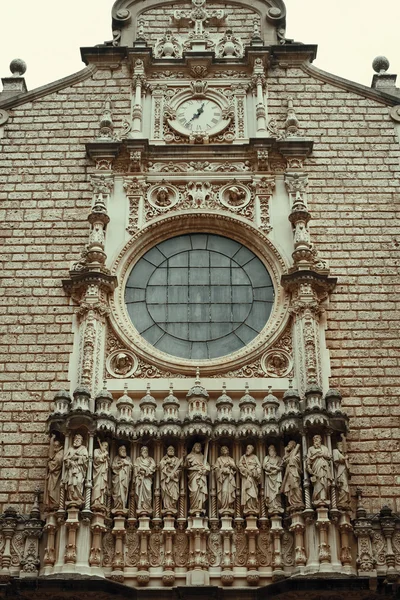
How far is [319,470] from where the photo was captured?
41.5 feet

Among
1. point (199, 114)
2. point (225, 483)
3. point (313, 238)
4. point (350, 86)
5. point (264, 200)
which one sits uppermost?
point (350, 86)

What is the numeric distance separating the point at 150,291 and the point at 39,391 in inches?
101

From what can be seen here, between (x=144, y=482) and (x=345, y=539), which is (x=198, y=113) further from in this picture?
(x=345, y=539)

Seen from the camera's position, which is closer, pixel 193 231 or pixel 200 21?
pixel 193 231

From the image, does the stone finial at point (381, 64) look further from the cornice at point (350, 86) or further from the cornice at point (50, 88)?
the cornice at point (50, 88)

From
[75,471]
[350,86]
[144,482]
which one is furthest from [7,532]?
[350,86]

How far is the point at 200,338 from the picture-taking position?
1491 centimetres

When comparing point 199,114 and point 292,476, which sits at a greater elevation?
point 199,114

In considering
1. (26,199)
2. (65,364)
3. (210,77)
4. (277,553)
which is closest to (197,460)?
(277,553)

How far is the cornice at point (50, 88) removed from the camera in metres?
17.6

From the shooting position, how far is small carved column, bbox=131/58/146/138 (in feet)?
56.0

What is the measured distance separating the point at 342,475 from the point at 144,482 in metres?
2.74

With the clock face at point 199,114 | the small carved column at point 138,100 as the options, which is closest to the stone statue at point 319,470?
the clock face at point 199,114

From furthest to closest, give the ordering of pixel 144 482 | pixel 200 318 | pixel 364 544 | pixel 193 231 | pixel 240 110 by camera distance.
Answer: pixel 240 110 < pixel 193 231 < pixel 200 318 < pixel 144 482 < pixel 364 544
